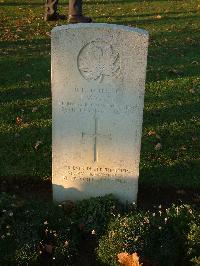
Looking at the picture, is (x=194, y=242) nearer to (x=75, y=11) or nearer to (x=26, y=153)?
(x=26, y=153)

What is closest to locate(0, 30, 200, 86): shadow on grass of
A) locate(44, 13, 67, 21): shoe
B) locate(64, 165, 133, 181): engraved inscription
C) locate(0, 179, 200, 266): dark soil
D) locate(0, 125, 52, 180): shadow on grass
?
locate(0, 125, 52, 180): shadow on grass

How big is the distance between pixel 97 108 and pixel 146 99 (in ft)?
11.0

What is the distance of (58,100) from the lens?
5137 millimetres

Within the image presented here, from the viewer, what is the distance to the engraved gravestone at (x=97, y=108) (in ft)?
15.9

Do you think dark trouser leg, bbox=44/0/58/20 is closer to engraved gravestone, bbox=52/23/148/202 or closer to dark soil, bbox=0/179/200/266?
dark soil, bbox=0/179/200/266

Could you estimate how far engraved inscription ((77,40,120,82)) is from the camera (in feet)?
15.9

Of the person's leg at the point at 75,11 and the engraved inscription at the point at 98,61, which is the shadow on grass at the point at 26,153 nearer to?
the engraved inscription at the point at 98,61

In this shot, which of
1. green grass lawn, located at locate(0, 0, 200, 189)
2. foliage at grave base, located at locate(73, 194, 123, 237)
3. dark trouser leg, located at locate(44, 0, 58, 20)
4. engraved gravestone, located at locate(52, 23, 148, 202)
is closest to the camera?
engraved gravestone, located at locate(52, 23, 148, 202)

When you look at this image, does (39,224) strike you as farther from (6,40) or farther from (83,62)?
(6,40)

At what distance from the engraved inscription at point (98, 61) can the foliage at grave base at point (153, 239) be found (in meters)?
1.46

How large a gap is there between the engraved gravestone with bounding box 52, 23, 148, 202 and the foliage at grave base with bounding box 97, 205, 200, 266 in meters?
0.61

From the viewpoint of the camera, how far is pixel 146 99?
27.6 ft

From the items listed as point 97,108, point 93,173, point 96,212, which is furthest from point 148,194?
point 97,108

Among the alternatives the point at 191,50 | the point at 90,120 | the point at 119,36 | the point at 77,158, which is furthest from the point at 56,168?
the point at 191,50
